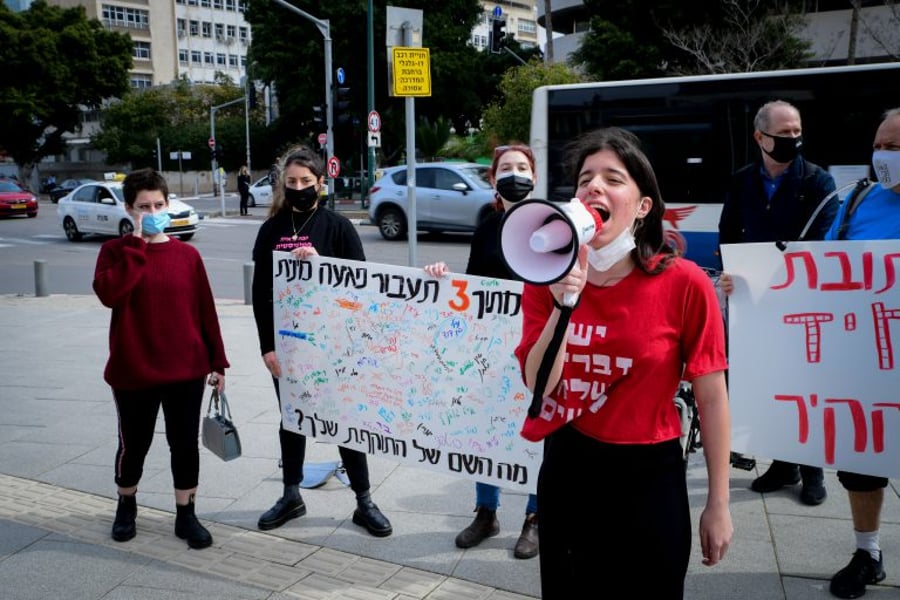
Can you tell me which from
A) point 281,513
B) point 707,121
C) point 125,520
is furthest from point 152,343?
point 707,121

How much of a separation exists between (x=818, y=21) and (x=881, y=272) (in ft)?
100

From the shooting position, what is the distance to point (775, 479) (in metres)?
4.54

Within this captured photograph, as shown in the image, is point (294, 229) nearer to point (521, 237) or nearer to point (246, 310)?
point (521, 237)

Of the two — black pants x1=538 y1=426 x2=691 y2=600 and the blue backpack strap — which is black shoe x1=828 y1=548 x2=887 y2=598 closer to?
the blue backpack strap

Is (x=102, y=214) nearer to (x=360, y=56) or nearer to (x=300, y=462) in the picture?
(x=300, y=462)

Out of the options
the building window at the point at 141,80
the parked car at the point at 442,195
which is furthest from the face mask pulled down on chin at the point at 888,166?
the building window at the point at 141,80

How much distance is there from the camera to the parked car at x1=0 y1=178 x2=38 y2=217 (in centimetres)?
2978

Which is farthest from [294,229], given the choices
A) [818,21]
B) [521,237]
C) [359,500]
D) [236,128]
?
[236,128]

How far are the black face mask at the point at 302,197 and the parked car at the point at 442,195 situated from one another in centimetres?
1381

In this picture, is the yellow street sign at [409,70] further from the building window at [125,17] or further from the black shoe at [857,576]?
the building window at [125,17]

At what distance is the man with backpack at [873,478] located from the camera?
3.28 metres
